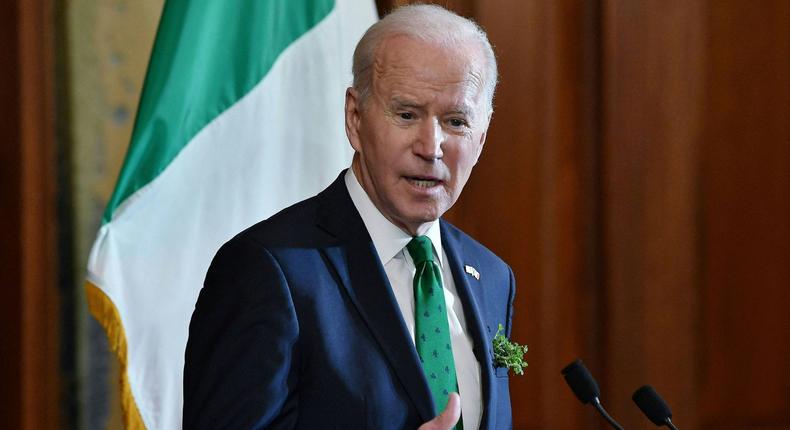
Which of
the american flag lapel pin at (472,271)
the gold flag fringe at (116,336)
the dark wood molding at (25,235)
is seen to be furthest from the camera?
the dark wood molding at (25,235)

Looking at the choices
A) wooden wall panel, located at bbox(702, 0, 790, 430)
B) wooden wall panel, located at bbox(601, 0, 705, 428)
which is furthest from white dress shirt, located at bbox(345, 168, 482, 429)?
wooden wall panel, located at bbox(702, 0, 790, 430)

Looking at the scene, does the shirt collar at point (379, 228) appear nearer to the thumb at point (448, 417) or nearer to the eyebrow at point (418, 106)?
the eyebrow at point (418, 106)

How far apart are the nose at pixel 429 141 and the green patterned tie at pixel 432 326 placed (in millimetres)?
184

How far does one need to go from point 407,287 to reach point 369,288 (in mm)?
127

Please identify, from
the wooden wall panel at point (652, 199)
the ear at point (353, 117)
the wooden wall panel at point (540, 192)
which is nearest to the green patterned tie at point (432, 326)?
the ear at point (353, 117)

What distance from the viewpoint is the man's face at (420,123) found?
181 centimetres

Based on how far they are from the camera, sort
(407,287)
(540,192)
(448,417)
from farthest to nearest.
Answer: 1. (540,192)
2. (407,287)
3. (448,417)

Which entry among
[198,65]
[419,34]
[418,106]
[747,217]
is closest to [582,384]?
[418,106]

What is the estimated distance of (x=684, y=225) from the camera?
142 inches

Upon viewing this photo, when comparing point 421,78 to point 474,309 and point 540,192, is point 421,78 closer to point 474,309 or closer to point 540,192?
point 474,309

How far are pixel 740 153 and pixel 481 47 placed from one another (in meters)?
2.10

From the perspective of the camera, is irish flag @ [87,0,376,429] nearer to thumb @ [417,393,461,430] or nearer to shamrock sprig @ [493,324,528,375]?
shamrock sprig @ [493,324,528,375]

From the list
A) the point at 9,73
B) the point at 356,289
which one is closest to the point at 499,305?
the point at 356,289

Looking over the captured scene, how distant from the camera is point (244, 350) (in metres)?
1.61
